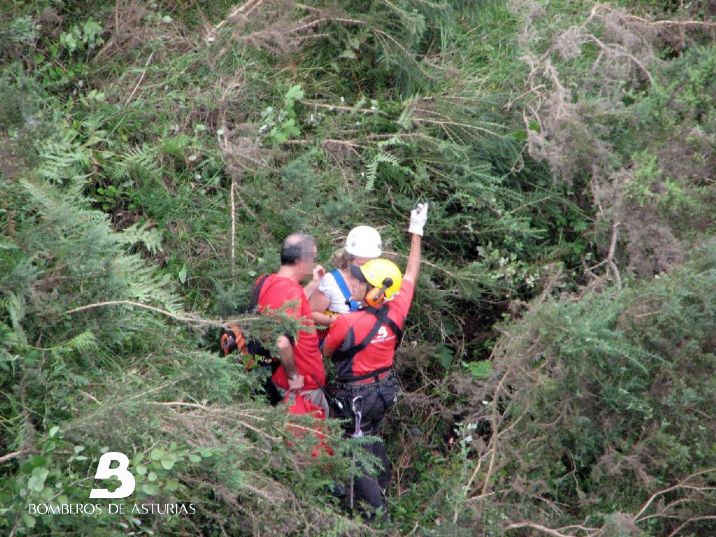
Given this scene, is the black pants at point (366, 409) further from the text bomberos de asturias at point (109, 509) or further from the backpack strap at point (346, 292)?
the text bomberos de asturias at point (109, 509)

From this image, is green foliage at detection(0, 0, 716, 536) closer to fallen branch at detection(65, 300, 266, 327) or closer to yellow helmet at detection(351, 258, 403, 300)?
fallen branch at detection(65, 300, 266, 327)

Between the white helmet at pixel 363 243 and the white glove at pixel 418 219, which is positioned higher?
the white helmet at pixel 363 243

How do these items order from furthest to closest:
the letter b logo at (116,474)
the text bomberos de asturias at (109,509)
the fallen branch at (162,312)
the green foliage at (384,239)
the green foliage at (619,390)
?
the green foliage at (619,390) → the fallen branch at (162,312) → the green foliage at (384,239) → the letter b logo at (116,474) → the text bomberos de asturias at (109,509)

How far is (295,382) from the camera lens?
619cm

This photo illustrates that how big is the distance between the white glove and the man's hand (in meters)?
1.42

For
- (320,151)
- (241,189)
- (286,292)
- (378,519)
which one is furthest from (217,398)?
(320,151)

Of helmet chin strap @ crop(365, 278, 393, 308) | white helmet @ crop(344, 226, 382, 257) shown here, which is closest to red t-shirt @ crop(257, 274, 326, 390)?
helmet chin strap @ crop(365, 278, 393, 308)

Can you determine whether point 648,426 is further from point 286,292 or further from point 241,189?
point 241,189

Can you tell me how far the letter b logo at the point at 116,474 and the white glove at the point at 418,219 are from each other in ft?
9.23

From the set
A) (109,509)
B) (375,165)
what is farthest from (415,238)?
(109,509)

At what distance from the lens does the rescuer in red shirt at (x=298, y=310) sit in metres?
5.96

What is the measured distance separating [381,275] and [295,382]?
92 cm

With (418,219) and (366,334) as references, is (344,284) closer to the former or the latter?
(366,334)

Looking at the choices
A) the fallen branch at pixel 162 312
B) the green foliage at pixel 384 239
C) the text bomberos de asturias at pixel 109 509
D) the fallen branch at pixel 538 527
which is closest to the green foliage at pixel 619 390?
the green foliage at pixel 384 239
